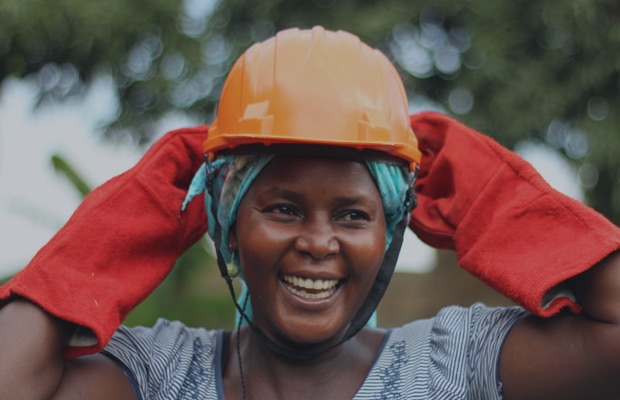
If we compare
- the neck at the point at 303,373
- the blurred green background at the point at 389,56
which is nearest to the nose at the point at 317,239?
the neck at the point at 303,373

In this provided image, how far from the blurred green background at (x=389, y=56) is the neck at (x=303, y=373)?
9.80ft

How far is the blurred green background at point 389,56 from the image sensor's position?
5066 millimetres

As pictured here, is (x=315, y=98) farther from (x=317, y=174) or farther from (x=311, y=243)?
(x=311, y=243)

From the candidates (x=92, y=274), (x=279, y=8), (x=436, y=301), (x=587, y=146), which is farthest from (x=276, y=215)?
(x=436, y=301)

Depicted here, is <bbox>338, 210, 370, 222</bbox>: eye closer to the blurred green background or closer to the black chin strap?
the black chin strap

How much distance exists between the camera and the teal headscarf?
2.26m

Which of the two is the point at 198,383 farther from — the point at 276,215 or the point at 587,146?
the point at 587,146

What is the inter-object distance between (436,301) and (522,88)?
2.26 meters

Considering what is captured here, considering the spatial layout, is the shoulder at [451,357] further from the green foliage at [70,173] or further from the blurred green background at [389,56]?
the green foliage at [70,173]

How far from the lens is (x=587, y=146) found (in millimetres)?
5023

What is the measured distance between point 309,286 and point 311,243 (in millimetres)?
111

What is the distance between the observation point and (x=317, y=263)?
7.14ft

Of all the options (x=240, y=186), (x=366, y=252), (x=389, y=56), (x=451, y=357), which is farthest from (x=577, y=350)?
(x=389, y=56)

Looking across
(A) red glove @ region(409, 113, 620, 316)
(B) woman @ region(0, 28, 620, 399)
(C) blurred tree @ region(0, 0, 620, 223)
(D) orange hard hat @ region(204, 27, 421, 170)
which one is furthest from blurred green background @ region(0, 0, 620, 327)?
(D) orange hard hat @ region(204, 27, 421, 170)
